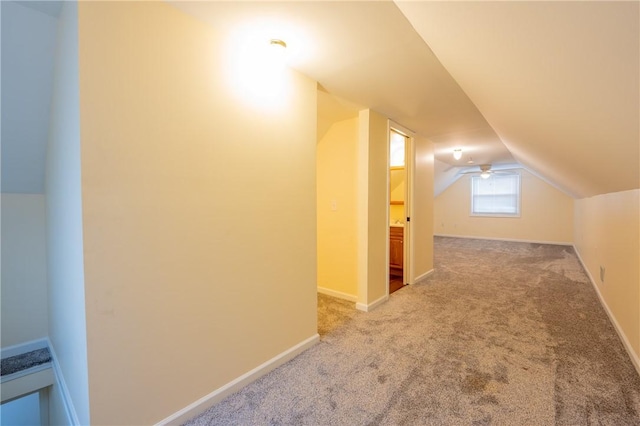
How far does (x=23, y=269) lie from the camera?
2.18 meters

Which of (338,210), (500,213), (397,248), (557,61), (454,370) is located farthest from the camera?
(500,213)

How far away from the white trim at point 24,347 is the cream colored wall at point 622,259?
172 inches

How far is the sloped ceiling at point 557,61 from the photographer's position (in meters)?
0.82

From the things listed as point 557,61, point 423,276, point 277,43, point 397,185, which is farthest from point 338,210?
point 557,61

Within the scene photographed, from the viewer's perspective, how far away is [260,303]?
1866 mm

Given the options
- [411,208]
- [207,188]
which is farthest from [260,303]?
[411,208]

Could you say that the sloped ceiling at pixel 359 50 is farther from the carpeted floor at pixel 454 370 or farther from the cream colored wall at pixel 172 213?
the carpeted floor at pixel 454 370

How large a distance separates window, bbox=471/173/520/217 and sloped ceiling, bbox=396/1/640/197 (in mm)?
6745

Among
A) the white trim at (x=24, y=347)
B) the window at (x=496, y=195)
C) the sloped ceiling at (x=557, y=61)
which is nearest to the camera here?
the sloped ceiling at (x=557, y=61)

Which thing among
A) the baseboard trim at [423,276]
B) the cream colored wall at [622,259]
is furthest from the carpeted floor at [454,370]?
the baseboard trim at [423,276]

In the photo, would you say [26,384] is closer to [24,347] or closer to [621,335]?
[24,347]

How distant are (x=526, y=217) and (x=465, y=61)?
788 cm

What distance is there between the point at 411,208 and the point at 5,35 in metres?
3.84

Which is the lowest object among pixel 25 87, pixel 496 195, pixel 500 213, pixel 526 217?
pixel 526 217
